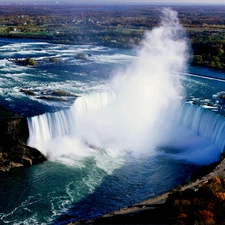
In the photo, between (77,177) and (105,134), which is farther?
(105,134)

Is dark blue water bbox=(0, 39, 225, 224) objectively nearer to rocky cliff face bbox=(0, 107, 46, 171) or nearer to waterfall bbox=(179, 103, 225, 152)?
rocky cliff face bbox=(0, 107, 46, 171)

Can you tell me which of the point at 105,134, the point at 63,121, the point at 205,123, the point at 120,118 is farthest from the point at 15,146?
the point at 205,123

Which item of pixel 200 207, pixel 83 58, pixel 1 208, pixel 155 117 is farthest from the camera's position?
pixel 83 58

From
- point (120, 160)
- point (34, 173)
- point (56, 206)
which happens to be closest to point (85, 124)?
point (120, 160)

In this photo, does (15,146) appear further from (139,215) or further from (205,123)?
(205,123)

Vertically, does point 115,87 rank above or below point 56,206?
above

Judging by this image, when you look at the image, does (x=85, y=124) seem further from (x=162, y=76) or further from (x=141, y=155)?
(x=162, y=76)

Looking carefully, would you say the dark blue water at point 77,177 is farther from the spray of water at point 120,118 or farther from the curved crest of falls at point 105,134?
the spray of water at point 120,118
